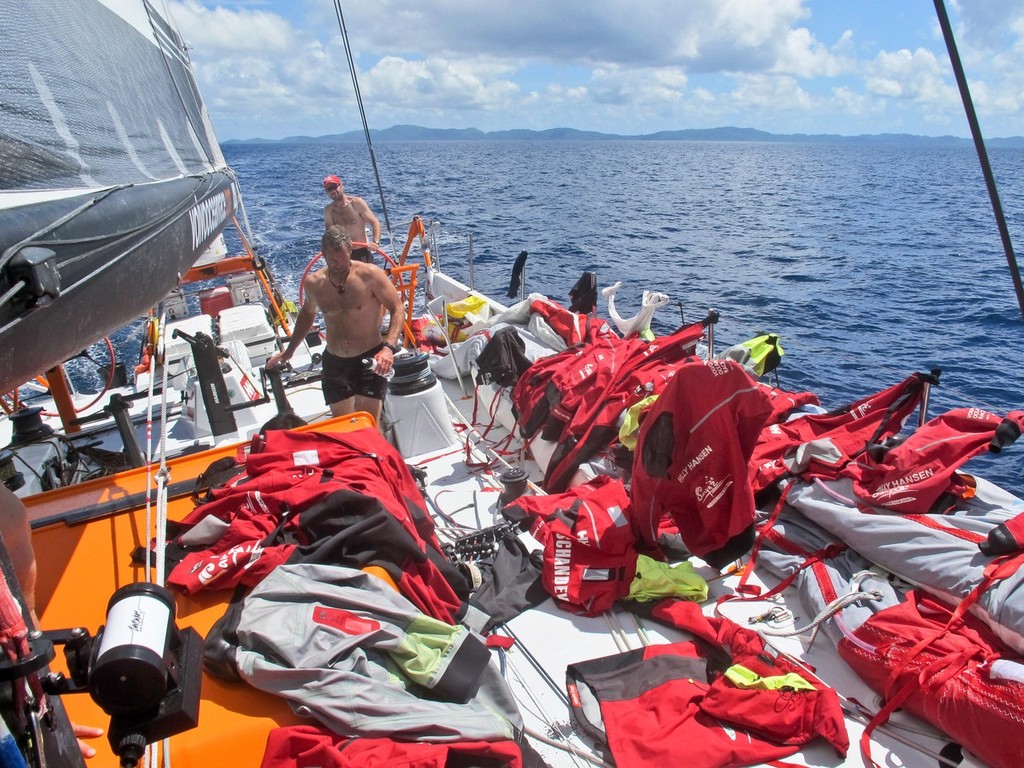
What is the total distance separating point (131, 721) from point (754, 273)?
736 inches

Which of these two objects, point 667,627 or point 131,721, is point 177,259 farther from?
point 667,627

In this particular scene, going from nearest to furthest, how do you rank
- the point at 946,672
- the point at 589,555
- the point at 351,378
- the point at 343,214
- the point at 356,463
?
the point at 946,672, the point at 356,463, the point at 589,555, the point at 351,378, the point at 343,214

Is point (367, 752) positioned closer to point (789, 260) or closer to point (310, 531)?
point (310, 531)

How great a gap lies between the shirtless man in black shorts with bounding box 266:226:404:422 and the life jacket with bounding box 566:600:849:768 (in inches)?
116

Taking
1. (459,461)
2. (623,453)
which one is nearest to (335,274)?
(459,461)

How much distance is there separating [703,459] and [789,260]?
60.4 feet

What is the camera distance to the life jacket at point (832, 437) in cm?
338

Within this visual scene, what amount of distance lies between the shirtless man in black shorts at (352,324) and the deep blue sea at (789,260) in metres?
3.32

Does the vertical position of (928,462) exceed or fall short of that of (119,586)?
it falls short

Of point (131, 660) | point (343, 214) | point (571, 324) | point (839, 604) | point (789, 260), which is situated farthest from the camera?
point (789, 260)

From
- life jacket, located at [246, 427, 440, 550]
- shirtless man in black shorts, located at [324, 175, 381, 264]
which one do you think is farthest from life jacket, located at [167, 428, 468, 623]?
shirtless man in black shorts, located at [324, 175, 381, 264]

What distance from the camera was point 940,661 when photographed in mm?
2377

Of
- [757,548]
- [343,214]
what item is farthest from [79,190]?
[343,214]

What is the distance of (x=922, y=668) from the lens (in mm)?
2393
